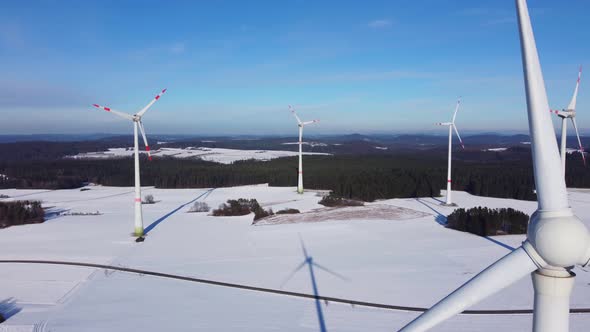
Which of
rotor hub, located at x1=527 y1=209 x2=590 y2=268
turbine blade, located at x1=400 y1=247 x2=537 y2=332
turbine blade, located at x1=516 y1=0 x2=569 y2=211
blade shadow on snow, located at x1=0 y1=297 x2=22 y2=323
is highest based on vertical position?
turbine blade, located at x1=516 y1=0 x2=569 y2=211

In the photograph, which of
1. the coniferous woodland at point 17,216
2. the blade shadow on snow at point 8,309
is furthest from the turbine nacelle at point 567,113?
the coniferous woodland at point 17,216

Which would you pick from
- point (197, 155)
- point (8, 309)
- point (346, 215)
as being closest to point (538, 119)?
point (8, 309)

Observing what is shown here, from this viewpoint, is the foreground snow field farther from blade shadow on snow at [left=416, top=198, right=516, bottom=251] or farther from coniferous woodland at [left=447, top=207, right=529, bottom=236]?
coniferous woodland at [left=447, top=207, right=529, bottom=236]

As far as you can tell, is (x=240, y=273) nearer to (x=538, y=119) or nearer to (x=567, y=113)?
(x=538, y=119)

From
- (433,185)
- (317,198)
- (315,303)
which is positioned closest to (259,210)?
(317,198)

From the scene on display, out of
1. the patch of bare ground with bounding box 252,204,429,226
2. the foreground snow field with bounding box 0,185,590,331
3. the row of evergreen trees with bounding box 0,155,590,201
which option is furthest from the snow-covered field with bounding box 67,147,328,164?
the foreground snow field with bounding box 0,185,590,331

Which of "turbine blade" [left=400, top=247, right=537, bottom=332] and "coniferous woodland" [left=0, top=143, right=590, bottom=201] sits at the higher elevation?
"turbine blade" [left=400, top=247, right=537, bottom=332]
